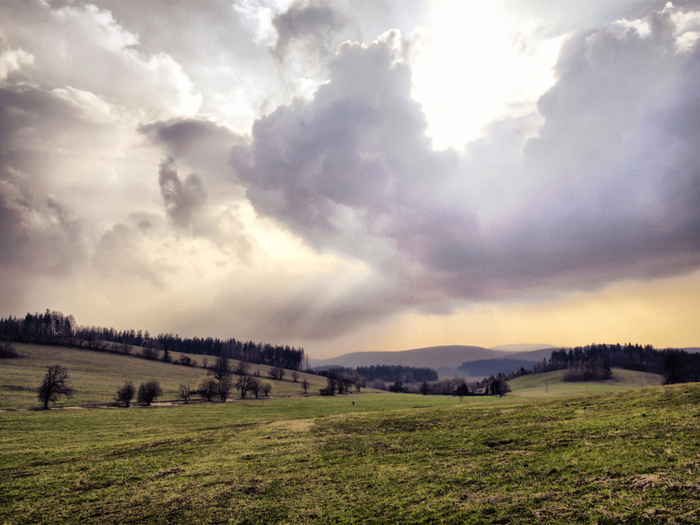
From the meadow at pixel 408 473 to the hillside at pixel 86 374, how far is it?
67.2m

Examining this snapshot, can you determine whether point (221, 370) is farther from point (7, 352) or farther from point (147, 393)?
point (7, 352)

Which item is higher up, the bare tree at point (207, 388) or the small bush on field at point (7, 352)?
the small bush on field at point (7, 352)

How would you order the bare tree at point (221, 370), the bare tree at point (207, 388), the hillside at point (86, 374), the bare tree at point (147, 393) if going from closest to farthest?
the hillside at point (86, 374) < the bare tree at point (147, 393) < the bare tree at point (207, 388) < the bare tree at point (221, 370)

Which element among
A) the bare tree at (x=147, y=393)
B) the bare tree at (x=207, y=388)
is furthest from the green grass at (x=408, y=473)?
the bare tree at (x=207, y=388)

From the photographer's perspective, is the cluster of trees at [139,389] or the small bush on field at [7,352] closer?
the cluster of trees at [139,389]

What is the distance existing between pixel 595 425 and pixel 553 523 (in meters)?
15.5

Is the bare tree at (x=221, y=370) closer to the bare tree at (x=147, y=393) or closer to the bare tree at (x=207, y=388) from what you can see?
the bare tree at (x=207, y=388)

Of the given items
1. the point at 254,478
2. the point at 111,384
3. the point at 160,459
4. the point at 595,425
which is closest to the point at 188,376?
the point at 111,384

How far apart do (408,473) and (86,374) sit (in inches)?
6041

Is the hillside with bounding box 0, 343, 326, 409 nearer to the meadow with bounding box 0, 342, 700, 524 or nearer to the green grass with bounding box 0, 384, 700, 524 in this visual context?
the green grass with bounding box 0, 384, 700, 524

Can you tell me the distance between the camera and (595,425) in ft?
79.3

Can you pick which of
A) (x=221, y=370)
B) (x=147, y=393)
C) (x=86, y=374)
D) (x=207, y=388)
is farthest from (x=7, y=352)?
(x=147, y=393)

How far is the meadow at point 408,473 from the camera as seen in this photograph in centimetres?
1425

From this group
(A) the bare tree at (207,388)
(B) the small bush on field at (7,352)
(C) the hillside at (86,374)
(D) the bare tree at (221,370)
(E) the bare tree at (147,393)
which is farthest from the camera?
(B) the small bush on field at (7,352)
